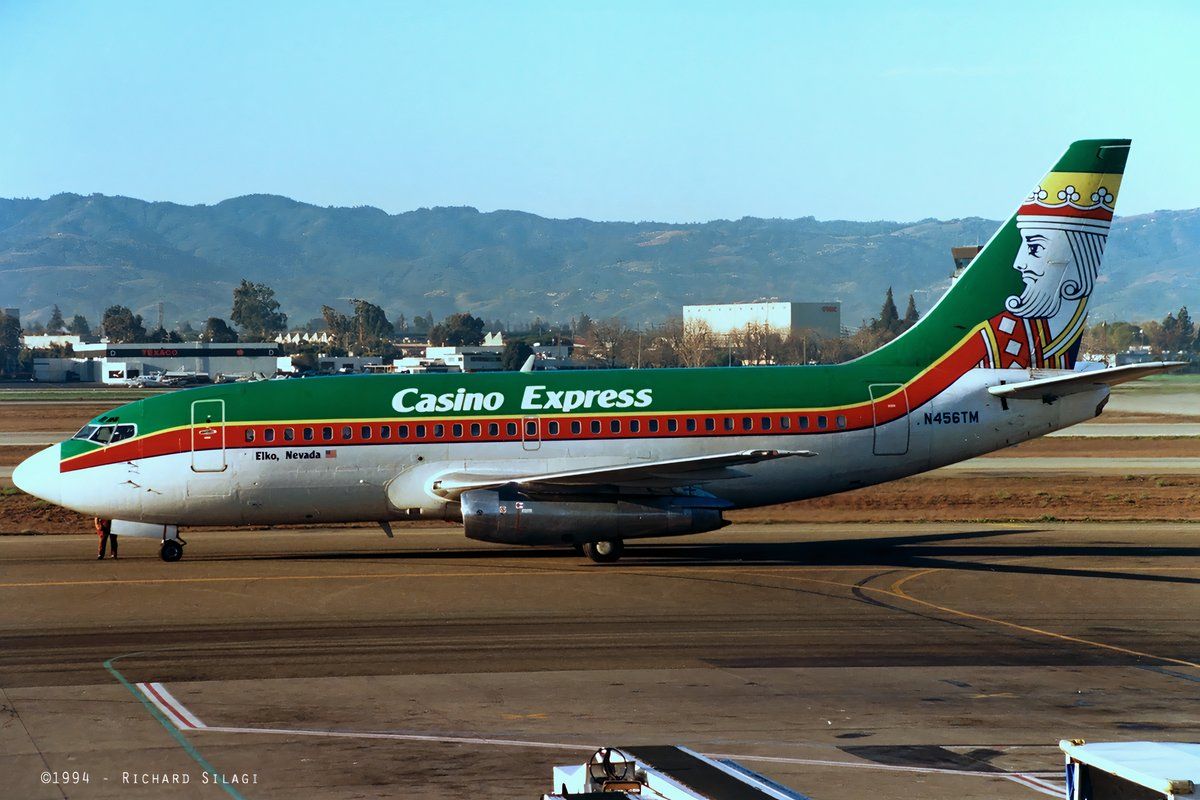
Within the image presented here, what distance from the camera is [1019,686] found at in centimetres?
1839

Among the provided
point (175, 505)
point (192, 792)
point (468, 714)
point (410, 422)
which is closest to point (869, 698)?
point (468, 714)

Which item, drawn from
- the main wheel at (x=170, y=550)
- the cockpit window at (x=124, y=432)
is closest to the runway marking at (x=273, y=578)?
the main wheel at (x=170, y=550)

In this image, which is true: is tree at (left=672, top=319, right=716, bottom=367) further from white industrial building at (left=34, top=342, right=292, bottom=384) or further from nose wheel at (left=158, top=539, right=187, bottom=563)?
nose wheel at (left=158, top=539, right=187, bottom=563)

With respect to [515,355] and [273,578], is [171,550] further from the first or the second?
[515,355]

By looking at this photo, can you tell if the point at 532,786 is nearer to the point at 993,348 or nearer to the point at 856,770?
the point at 856,770

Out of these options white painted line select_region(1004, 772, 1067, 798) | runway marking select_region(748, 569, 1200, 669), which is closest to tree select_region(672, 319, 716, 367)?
runway marking select_region(748, 569, 1200, 669)

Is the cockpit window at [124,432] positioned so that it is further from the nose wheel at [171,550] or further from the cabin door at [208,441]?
the nose wheel at [171,550]

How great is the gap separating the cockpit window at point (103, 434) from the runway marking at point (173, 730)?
10.3 m

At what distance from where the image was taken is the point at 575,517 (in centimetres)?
2808

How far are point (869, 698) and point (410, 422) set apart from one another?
49.2ft

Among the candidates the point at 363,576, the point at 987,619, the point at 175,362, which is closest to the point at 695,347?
the point at 175,362

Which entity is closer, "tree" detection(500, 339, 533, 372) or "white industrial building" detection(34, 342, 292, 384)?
"tree" detection(500, 339, 533, 372)

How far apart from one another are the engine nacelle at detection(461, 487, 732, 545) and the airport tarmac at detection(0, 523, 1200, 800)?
3.07 ft

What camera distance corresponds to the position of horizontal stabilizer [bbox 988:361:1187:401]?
28719mm
